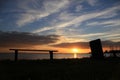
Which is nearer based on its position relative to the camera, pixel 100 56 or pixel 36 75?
pixel 36 75

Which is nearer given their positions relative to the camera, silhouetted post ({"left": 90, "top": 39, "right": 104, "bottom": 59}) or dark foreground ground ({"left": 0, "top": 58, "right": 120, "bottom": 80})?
dark foreground ground ({"left": 0, "top": 58, "right": 120, "bottom": 80})

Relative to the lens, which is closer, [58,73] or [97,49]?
→ [58,73]

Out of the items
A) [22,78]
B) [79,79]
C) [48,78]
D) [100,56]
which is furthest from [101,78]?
[100,56]

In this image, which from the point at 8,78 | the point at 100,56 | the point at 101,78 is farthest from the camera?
the point at 100,56

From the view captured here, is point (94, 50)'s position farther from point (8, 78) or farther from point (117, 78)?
point (8, 78)

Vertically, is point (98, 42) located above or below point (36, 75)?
above

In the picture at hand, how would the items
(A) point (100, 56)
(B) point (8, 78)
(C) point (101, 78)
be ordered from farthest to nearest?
(A) point (100, 56), (C) point (101, 78), (B) point (8, 78)

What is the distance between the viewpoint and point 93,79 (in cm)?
735

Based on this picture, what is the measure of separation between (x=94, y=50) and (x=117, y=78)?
9.94m

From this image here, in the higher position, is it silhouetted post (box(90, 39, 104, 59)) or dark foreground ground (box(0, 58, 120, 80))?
silhouetted post (box(90, 39, 104, 59))

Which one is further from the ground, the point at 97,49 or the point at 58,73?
the point at 97,49

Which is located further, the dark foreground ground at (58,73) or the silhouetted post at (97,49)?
the silhouetted post at (97,49)

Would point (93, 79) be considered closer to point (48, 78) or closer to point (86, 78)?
point (86, 78)

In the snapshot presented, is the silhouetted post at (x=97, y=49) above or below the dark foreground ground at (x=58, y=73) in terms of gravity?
above
